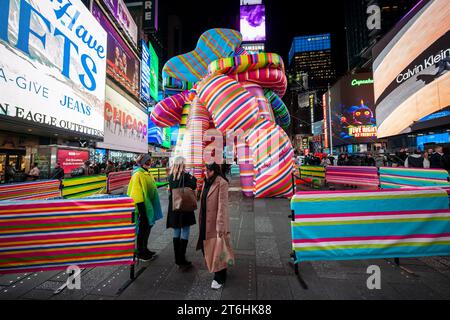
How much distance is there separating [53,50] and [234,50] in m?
9.87

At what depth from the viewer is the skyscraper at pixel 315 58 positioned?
11781 cm

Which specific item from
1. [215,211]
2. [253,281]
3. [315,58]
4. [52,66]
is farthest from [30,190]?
[315,58]

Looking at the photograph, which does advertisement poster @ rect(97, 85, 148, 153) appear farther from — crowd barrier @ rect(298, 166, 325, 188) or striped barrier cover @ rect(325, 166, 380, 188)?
striped barrier cover @ rect(325, 166, 380, 188)

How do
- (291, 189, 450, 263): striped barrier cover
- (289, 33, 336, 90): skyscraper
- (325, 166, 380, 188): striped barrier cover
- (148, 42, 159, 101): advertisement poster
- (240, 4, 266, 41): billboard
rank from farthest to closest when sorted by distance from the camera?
(289, 33, 336, 90): skyscraper → (148, 42, 159, 101): advertisement poster → (240, 4, 266, 41): billboard → (325, 166, 380, 188): striped barrier cover → (291, 189, 450, 263): striped barrier cover

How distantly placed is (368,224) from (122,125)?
930 inches

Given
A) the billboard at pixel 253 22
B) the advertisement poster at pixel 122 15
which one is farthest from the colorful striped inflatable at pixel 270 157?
the billboard at pixel 253 22

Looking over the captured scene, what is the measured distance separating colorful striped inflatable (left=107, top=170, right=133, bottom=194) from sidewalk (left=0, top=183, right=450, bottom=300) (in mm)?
6685

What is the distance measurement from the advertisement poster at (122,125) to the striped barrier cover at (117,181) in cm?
1007

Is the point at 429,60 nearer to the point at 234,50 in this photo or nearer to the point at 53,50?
the point at 234,50

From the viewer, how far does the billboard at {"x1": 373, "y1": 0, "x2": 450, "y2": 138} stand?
13102 mm

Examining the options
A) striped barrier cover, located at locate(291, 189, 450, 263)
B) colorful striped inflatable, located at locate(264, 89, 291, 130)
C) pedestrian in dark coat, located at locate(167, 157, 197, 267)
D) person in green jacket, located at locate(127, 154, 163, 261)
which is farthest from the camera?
colorful striped inflatable, located at locate(264, 89, 291, 130)

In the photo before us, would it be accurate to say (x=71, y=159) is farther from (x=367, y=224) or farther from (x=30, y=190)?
(x=367, y=224)

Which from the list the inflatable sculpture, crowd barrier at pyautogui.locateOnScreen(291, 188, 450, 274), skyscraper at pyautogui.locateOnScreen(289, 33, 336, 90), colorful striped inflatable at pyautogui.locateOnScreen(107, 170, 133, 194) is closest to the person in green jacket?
crowd barrier at pyautogui.locateOnScreen(291, 188, 450, 274)

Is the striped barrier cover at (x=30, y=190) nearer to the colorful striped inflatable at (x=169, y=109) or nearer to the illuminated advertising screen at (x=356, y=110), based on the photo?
the colorful striped inflatable at (x=169, y=109)
